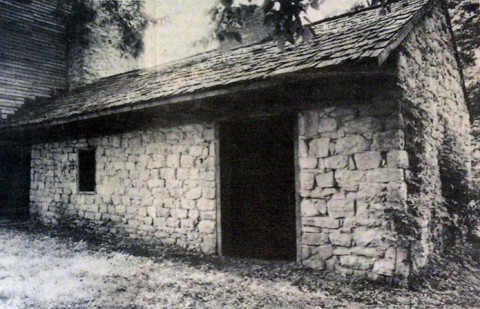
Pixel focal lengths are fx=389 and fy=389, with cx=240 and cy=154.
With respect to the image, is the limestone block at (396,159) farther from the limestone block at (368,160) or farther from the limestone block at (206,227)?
the limestone block at (206,227)

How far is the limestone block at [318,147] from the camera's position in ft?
16.9

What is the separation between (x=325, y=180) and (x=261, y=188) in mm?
1899

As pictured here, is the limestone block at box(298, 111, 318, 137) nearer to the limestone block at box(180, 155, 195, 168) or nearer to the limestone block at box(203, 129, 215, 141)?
the limestone block at box(203, 129, 215, 141)

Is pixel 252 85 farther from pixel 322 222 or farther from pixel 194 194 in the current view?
pixel 194 194

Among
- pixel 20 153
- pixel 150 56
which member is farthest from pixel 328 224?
pixel 150 56

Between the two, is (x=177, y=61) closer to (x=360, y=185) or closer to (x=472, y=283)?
(x=360, y=185)

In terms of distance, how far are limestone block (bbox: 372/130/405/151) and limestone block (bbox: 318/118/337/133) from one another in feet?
1.80

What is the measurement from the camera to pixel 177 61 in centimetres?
964

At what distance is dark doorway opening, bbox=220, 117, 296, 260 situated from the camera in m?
6.53

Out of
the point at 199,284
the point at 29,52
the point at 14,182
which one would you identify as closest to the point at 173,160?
the point at 199,284

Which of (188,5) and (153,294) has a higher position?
(188,5)

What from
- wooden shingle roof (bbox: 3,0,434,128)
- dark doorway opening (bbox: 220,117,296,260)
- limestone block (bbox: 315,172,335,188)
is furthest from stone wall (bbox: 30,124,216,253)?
limestone block (bbox: 315,172,335,188)

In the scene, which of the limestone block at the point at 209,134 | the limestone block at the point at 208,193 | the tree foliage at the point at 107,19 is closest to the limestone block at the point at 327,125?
the limestone block at the point at 209,134

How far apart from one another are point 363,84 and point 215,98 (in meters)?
2.22
